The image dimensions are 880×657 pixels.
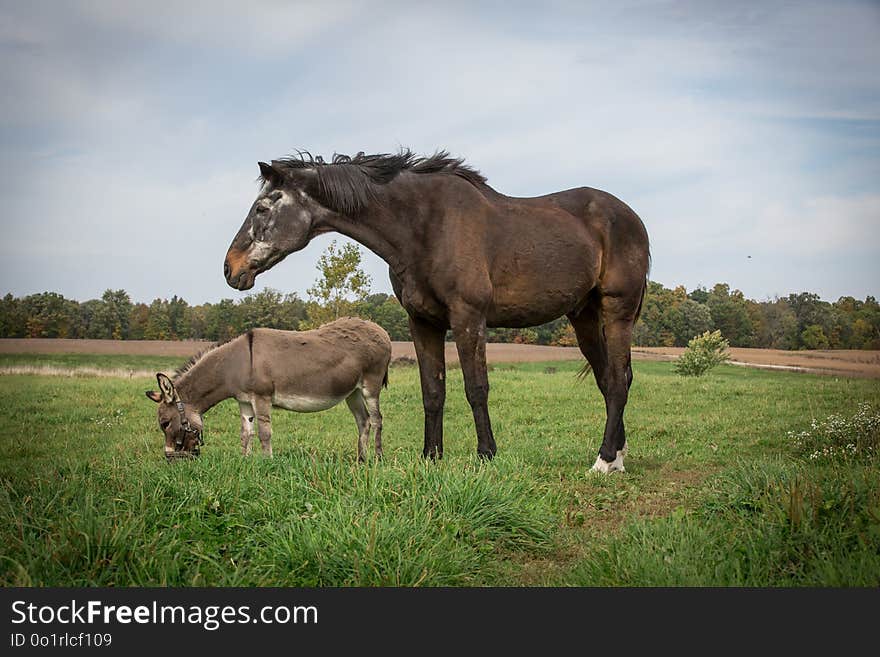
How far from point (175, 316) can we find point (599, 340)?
8490 mm

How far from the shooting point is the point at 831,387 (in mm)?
14547

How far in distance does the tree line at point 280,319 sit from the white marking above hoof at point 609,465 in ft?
11.1

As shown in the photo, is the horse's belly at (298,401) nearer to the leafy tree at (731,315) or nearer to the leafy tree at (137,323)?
the leafy tree at (137,323)

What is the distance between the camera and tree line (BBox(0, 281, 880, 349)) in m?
10.0

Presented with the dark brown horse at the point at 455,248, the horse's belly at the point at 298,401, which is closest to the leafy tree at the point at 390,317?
the horse's belly at the point at 298,401

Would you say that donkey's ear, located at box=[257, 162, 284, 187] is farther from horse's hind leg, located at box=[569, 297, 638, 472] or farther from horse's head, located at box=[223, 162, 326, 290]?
horse's hind leg, located at box=[569, 297, 638, 472]

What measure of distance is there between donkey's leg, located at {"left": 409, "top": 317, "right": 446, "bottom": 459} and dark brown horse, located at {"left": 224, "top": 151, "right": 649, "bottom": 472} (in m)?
0.01

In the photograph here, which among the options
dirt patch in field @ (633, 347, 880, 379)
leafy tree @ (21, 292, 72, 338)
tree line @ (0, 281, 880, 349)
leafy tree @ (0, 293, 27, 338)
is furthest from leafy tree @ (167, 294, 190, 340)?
dirt patch in field @ (633, 347, 880, 379)

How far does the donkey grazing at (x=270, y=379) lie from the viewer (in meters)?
8.01

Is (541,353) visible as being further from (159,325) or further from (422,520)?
(422,520)

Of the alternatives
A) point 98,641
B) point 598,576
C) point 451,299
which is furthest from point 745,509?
point 98,641

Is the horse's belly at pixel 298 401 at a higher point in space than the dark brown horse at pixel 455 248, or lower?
lower

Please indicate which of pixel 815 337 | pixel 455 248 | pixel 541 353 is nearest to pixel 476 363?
pixel 455 248

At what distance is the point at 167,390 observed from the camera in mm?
7730
